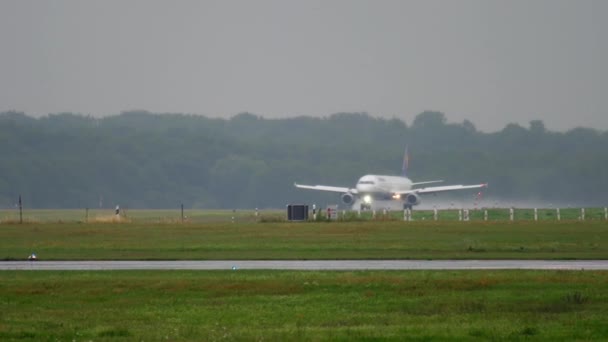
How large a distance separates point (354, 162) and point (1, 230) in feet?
297

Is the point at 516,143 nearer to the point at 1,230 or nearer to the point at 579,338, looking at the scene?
the point at 1,230

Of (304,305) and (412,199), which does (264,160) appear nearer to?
(412,199)

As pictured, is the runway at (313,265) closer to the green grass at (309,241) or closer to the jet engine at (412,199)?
the green grass at (309,241)

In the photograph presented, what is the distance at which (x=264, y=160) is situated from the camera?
152 m

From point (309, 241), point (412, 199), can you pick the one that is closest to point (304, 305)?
point (309, 241)

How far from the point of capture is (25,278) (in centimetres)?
2719

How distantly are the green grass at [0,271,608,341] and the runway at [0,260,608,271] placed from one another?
8.51ft

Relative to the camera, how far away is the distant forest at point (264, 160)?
124m

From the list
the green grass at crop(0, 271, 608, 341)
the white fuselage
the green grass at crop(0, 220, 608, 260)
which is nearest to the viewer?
the green grass at crop(0, 271, 608, 341)

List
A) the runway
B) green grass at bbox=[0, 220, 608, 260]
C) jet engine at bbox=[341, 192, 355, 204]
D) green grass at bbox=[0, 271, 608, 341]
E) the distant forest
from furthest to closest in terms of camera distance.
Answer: the distant forest < jet engine at bbox=[341, 192, 355, 204] < green grass at bbox=[0, 220, 608, 260] < the runway < green grass at bbox=[0, 271, 608, 341]

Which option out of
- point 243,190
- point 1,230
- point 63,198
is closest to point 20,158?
point 63,198

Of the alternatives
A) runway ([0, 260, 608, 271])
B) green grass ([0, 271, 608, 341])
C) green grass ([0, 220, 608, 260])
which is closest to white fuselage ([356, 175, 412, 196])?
green grass ([0, 220, 608, 260])

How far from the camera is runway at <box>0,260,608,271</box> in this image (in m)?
30.6

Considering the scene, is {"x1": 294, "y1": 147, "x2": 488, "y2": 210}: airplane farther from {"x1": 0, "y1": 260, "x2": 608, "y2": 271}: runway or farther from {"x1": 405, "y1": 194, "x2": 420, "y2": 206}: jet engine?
{"x1": 0, "y1": 260, "x2": 608, "y2": 271}: runway
